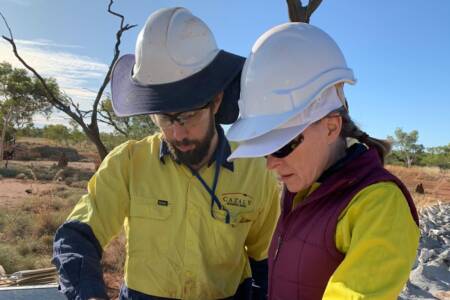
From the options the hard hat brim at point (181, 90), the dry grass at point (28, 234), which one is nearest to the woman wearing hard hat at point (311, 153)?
the hard hat brim at point (181, 90)

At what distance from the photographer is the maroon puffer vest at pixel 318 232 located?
4.42 ft

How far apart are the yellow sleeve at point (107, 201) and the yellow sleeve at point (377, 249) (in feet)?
3.50

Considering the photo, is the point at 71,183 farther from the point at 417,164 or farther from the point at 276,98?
the point at 417,164

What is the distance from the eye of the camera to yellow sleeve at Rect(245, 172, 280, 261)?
7.26 feet

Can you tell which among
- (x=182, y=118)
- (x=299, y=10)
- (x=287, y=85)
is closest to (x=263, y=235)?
(x=182, y=118)

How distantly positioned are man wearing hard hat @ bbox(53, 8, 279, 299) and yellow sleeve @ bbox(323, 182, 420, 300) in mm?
861

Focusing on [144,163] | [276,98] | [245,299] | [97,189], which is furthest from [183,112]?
[245,299]

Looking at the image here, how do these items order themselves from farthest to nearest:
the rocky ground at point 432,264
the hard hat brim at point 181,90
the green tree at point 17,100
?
1. the green tree at point 17,100
2. the rocky ground at point 432,264
3. the hard hat brim at point 181,90

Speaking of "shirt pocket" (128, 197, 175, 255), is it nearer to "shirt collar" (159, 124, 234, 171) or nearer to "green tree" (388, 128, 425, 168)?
"shirt collar" (159, 124, 234, 171)

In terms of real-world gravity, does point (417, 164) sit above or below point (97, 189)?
below

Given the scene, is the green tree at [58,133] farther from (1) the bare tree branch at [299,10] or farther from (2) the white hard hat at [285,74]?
(2) the white hard hat at [285,74]

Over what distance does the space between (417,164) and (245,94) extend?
235 feet

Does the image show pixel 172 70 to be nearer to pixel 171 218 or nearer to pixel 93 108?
pixel 171 218

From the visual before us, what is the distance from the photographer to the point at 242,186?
7.05 feet
